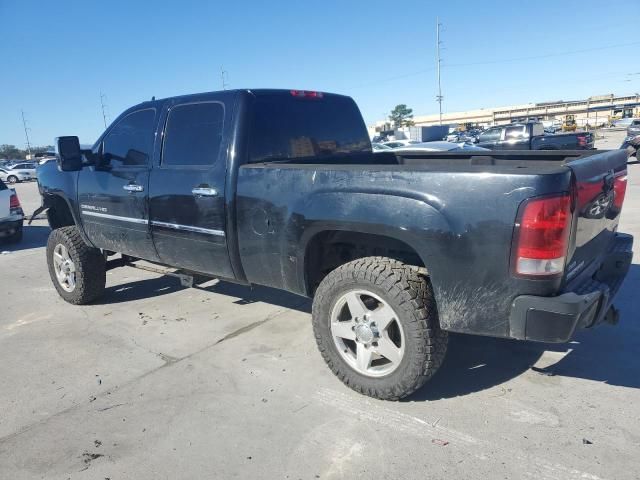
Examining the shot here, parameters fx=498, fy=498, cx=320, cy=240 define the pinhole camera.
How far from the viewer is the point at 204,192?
380 cm

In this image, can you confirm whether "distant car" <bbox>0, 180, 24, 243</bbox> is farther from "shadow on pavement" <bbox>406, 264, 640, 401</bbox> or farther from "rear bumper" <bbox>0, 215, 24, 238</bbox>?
"shadow on pavement" <bbox>406, 264, 640, 401</bbox>

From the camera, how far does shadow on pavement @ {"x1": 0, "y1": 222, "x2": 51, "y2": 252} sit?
9594 millimetres

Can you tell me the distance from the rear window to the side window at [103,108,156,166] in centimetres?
117

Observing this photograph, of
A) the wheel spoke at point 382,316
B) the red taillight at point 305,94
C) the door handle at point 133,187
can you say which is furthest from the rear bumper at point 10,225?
the wheel spoke at point 382,316

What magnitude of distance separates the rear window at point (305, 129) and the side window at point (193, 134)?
315 millimetres

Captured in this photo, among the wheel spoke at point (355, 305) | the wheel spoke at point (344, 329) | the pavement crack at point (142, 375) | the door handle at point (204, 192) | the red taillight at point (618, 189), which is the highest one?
the door handle at point (204, 192)

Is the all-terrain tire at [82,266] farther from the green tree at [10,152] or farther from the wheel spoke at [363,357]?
the green tree at [10,152]

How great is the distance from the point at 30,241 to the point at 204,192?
819cm

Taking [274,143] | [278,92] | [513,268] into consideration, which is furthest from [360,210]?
[278,92]

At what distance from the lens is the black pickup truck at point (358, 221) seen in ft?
8.29

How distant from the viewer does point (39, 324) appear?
4.99 metres

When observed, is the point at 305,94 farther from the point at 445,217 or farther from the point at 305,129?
the point at 445,217

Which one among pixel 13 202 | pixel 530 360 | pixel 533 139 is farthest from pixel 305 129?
pixel 533 139

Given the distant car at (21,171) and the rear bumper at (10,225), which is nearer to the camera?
the rear bumper at (10,225)
